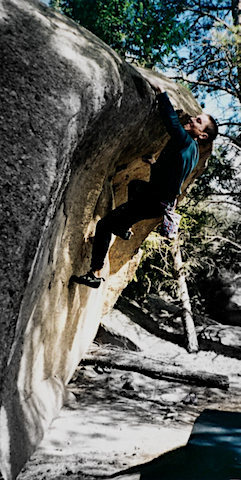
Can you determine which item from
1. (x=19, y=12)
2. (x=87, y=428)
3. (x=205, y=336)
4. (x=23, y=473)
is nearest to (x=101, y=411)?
(x=87, y=428)

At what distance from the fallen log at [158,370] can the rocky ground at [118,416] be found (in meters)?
0.02

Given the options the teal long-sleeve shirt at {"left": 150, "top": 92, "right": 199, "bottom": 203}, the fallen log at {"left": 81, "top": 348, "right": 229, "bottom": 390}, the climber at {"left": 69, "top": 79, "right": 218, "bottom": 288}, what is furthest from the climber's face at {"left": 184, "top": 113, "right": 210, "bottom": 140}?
the fallen log at {"left": 81, "top": 348, "right": 229, "bottom": 390}

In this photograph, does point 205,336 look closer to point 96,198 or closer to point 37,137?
point 96,198

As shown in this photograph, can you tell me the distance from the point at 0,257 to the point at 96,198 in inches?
109

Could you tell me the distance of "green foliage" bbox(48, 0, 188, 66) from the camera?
37.8ft

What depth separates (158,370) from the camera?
7.12 meters

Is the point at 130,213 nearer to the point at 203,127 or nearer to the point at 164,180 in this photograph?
the point at 164,180

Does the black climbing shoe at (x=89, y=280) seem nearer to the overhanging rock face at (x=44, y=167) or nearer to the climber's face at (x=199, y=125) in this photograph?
the overhanging rock face at (x=44, y=167)

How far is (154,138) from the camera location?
5.50 meters

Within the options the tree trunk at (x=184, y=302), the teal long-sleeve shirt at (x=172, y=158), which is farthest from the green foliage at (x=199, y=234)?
the teal long-sleeve shirt at (x=172, y=158)

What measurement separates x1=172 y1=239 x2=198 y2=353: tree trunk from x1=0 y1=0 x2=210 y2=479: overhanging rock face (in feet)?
22.8

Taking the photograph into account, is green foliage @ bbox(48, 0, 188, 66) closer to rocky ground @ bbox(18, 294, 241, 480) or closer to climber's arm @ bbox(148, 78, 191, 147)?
climber's arm @ bbox(148, 78, 191, 147)

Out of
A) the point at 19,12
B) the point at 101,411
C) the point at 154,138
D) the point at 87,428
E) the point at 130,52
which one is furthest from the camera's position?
the point at 130,52

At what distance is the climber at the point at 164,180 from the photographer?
405 cm
